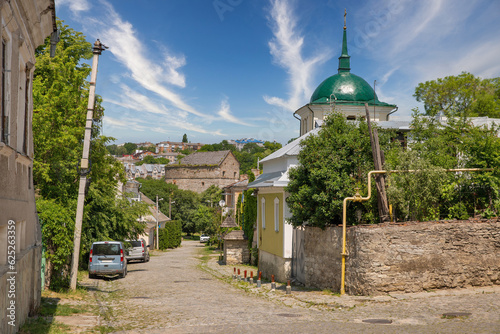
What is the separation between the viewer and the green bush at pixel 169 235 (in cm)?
5644

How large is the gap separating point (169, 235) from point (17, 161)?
4944 centimetres

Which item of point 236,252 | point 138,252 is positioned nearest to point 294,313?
point 236,252

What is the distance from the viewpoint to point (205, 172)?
104m

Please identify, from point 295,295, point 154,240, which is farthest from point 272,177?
point 154,240

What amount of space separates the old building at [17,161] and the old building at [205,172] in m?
91.5

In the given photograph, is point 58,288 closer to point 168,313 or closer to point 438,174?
point 168,313

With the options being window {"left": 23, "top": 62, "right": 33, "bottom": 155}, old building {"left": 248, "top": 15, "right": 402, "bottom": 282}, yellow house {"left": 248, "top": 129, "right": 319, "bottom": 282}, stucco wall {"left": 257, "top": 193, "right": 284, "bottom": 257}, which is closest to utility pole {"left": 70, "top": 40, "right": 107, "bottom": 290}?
window {"left": 23, "top": 62, "right": 33, "bottom": 155}

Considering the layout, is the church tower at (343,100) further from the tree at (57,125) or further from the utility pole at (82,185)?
the utility pole at (82,185)

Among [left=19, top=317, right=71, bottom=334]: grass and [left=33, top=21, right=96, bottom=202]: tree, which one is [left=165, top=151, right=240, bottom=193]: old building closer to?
[left=33, top=21, right=96, bottom=202]: tree

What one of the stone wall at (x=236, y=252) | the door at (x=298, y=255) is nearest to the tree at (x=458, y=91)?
the stone wall at (x=236, y=252)

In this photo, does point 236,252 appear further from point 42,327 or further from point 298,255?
point 42,327

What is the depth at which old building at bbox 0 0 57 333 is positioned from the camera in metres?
7.33

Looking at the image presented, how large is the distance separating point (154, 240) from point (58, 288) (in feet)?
139

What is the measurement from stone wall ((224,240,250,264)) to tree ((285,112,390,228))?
1635cm
